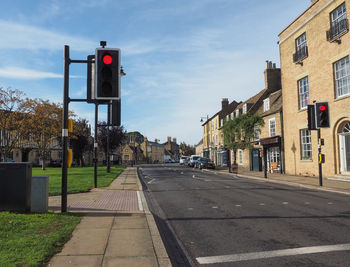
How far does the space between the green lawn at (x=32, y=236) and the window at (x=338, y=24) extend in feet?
60.5

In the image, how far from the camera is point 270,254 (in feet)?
15.1

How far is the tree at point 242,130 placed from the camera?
2859cm

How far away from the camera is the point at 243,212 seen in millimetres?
8055

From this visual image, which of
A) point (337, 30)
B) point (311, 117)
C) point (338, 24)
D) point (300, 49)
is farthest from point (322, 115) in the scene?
point (300, 49)

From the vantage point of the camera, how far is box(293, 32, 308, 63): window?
21.3 metres

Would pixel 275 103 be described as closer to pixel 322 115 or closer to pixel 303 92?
pixel 303 92

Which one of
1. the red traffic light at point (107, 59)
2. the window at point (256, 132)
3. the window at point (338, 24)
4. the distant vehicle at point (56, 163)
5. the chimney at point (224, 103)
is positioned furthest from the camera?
the chimney at point (224, 103)

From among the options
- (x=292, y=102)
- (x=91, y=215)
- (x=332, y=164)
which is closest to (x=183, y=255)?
(x=91, y=215)

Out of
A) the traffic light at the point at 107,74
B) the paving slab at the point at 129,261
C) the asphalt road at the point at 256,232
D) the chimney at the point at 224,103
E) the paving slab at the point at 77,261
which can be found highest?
the chimney at the point at 224,103

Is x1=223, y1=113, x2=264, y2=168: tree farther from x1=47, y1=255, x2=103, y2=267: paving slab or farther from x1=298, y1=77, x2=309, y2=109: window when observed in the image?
x1=47, y1=255, x2=103, y2=267: paving slab

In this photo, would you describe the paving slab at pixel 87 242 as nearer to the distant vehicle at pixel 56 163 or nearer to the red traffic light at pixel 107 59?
the red traffic light at pixel 107 59

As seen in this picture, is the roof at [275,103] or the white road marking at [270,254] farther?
the roof at [275,103]

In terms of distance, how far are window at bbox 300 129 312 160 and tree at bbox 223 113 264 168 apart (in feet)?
21.9

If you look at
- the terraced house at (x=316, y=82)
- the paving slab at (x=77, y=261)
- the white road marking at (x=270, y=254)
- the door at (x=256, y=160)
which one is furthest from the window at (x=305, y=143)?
the paving slab at (x=77, y=261)
